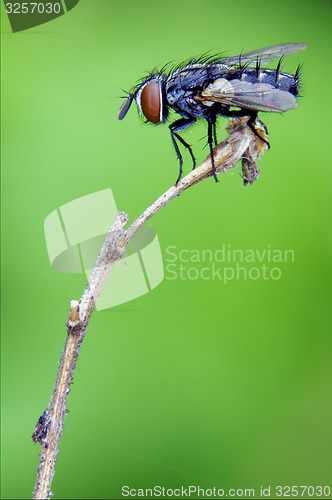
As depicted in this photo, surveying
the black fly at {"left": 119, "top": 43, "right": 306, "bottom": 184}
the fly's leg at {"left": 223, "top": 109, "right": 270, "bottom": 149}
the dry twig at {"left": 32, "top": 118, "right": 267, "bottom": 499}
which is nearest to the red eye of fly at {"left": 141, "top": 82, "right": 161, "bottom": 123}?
the black fly at {"left": 119, "top": 43, "right": 306, "bottom": 184}

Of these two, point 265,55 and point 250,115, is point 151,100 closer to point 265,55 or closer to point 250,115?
point 250,115

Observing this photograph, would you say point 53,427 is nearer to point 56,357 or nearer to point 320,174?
point 56,357

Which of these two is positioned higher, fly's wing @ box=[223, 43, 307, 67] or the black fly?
fly's wing @ box=[223, 43, 307, 67]

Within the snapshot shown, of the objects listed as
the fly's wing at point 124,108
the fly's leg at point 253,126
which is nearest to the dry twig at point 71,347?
the fly's leg at point 253,126

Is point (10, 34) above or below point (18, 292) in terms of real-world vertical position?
above

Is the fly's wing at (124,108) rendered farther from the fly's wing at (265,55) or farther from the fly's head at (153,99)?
the fly's wing at (265,55)

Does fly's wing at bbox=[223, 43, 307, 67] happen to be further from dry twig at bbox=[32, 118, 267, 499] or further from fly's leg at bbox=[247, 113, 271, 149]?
dry twig at bbox=[32, 118, 267, 499]

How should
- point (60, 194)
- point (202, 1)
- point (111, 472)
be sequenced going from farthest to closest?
point (202, 1) → point (60, 194) → point (111, 472)

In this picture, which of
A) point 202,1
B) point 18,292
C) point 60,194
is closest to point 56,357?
point 18,292
